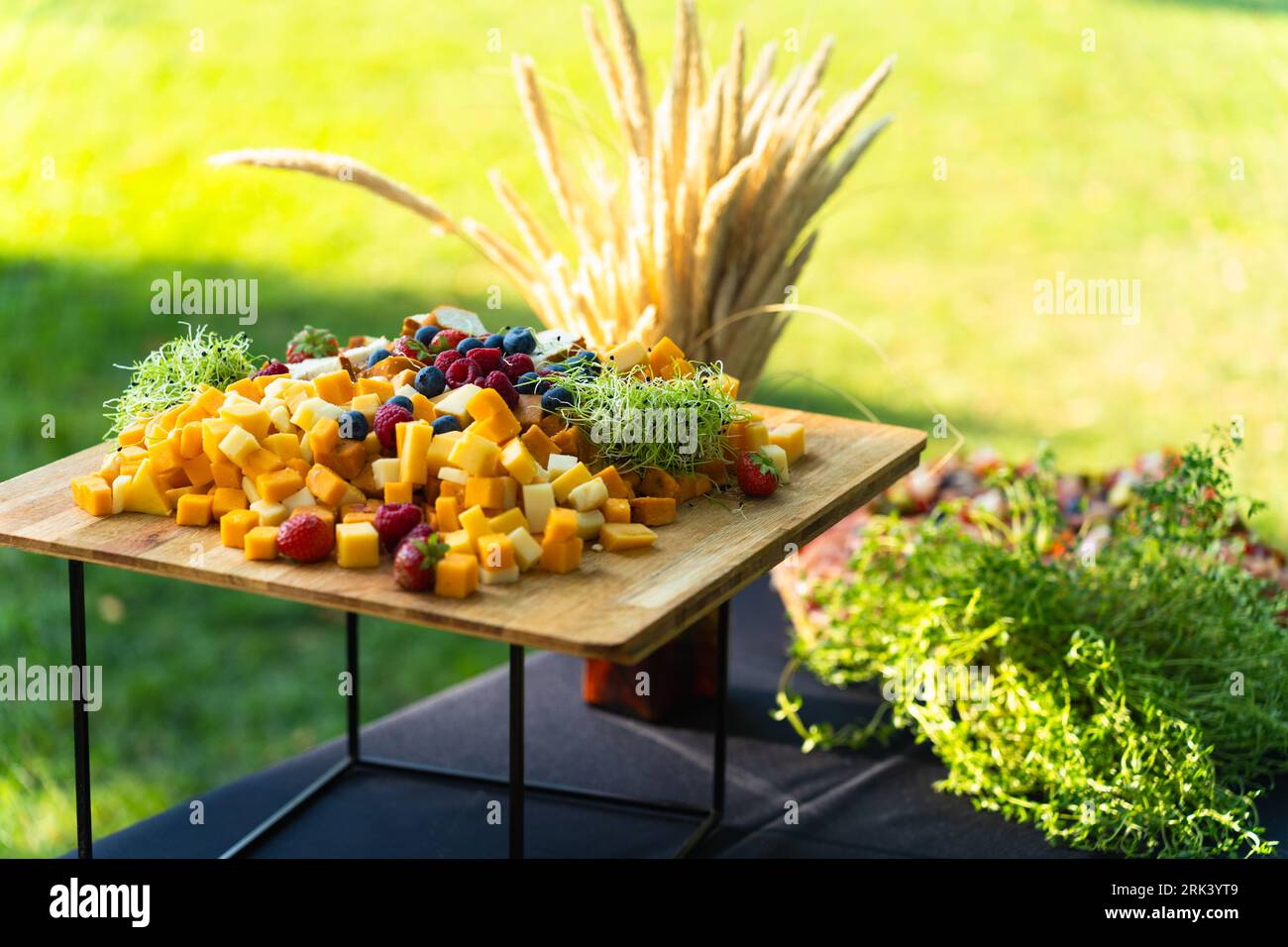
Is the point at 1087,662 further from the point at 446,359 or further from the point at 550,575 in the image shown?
the point at 446,359

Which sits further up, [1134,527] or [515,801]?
[1134,527]

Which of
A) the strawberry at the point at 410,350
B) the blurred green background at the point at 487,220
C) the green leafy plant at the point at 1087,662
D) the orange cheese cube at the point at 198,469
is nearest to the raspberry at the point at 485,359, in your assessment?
the strawberry at the point at 410,350

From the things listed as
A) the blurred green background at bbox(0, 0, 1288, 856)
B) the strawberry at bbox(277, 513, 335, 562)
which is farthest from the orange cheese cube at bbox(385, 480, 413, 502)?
the blurred green background at bbox(0, 0, 1288, 856)

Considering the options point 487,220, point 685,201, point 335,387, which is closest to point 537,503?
point 335,387

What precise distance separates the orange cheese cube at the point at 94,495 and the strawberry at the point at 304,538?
1.07ft

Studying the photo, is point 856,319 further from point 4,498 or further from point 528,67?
point 4,498

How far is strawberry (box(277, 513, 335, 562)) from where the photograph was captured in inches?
82.4

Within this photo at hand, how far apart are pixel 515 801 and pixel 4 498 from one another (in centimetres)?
95

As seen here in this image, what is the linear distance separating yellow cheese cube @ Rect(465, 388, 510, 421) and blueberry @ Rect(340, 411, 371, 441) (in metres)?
0.17

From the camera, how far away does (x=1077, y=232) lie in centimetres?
750
